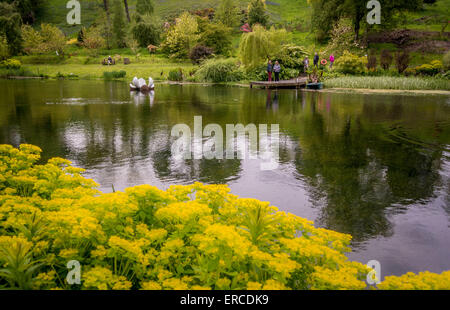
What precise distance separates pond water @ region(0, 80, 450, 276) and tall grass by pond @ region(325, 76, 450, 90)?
32.4 feet

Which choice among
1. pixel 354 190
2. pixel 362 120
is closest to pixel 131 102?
pixel 362 120

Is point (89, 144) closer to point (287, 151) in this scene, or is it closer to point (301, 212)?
point (287, 151)

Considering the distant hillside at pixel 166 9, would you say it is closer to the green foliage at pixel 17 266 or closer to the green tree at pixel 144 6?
the green tree at pixel 144 6

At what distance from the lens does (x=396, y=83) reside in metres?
26.3

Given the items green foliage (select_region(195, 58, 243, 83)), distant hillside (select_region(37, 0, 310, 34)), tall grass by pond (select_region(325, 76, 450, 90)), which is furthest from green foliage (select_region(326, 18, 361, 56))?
distant hillside (select_region(37, 0, 310, 34))

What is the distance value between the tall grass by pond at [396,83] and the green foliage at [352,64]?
3.71 meters

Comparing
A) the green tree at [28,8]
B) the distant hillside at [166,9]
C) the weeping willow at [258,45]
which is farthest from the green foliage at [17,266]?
the green tree at [28,8]

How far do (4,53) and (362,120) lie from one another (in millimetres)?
53071

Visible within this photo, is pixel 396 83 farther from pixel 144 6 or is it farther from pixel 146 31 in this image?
pixel 144 6

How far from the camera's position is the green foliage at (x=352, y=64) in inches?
1251

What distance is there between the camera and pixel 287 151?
943 centimetres

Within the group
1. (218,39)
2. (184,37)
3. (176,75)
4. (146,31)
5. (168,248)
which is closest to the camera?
(168,248)

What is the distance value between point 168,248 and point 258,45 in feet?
106

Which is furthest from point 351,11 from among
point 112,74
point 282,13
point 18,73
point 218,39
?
point 18,73
